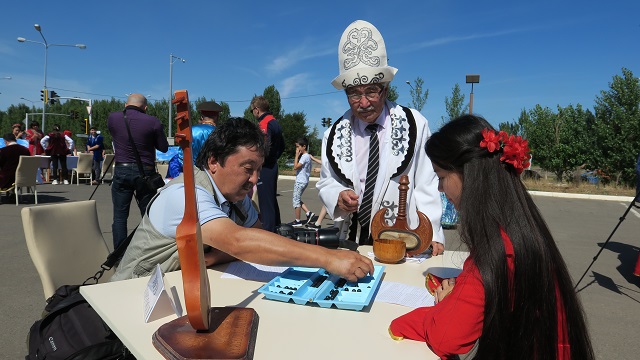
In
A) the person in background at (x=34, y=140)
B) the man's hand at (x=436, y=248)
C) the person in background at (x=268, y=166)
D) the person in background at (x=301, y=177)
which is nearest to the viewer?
the man's hand at (x=436, y=248)

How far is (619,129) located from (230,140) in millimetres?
20520

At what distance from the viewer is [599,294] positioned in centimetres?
420

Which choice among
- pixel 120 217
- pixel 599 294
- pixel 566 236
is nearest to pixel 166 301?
pixel 120 217

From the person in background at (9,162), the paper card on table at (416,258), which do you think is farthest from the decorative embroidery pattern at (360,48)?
the person in background at (9,162)

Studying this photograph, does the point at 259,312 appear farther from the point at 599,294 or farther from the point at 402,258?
the point at 599,294

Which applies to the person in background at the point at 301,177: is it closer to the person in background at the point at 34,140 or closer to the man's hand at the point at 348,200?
the man's hand at the point at 348,200

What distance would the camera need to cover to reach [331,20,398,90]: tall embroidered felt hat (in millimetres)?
2266

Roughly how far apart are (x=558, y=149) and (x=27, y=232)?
2147 cm

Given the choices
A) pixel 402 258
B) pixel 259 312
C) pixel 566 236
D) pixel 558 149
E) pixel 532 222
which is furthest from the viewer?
pixel 558 149

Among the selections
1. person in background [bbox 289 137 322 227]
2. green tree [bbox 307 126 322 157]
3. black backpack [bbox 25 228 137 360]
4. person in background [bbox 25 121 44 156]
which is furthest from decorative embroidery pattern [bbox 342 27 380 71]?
green tree [bbox 307 126 322 157]

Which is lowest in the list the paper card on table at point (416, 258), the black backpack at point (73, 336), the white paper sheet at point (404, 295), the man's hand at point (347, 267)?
the black backpack at point (73, 336)

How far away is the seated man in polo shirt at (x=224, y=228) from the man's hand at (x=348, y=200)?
1.72 feet

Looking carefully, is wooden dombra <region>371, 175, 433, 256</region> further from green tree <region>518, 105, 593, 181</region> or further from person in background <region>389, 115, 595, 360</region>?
green tree <region>518, 105, 593, 181</region>

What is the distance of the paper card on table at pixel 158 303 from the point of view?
1223mm
